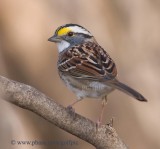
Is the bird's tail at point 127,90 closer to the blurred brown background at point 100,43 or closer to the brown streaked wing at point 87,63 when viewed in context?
the brown streaked wing at point 87,63

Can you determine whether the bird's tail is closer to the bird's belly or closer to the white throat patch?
the bird's belly

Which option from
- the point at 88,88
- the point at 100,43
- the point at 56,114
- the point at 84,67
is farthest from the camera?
the point at 100,43

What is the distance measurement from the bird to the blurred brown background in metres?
2.99

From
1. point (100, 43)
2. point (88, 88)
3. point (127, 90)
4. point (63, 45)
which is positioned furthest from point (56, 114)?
point (100, 43)

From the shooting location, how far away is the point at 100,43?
10797mm

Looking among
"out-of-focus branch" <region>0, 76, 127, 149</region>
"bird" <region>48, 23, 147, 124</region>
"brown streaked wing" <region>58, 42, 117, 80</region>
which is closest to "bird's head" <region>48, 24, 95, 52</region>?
"bird" <region>48, 23, 147, 124</region>

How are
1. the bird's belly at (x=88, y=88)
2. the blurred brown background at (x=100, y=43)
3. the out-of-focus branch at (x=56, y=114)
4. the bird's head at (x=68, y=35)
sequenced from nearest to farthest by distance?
the out-of-focus branch at (x=56, y=114)
the bird's belly at (x=88, y=88)
the bird's head at (x=68, y=35)
the blurred brown background at (x=100, y=43)

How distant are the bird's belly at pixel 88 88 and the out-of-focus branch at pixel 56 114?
63 centimetres

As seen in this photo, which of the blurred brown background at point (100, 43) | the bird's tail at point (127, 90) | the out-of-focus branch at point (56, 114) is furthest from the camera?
the blurred brown background at point (100, 43)

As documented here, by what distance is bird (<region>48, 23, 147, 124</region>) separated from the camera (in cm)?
647

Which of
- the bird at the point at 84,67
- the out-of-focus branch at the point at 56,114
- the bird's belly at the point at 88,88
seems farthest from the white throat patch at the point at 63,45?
the out-of-focus branch at the point at 56,114

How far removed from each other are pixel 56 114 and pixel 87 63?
130cm

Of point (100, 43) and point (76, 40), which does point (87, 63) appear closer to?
point (76, 40)

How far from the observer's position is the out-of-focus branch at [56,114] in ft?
17.7
